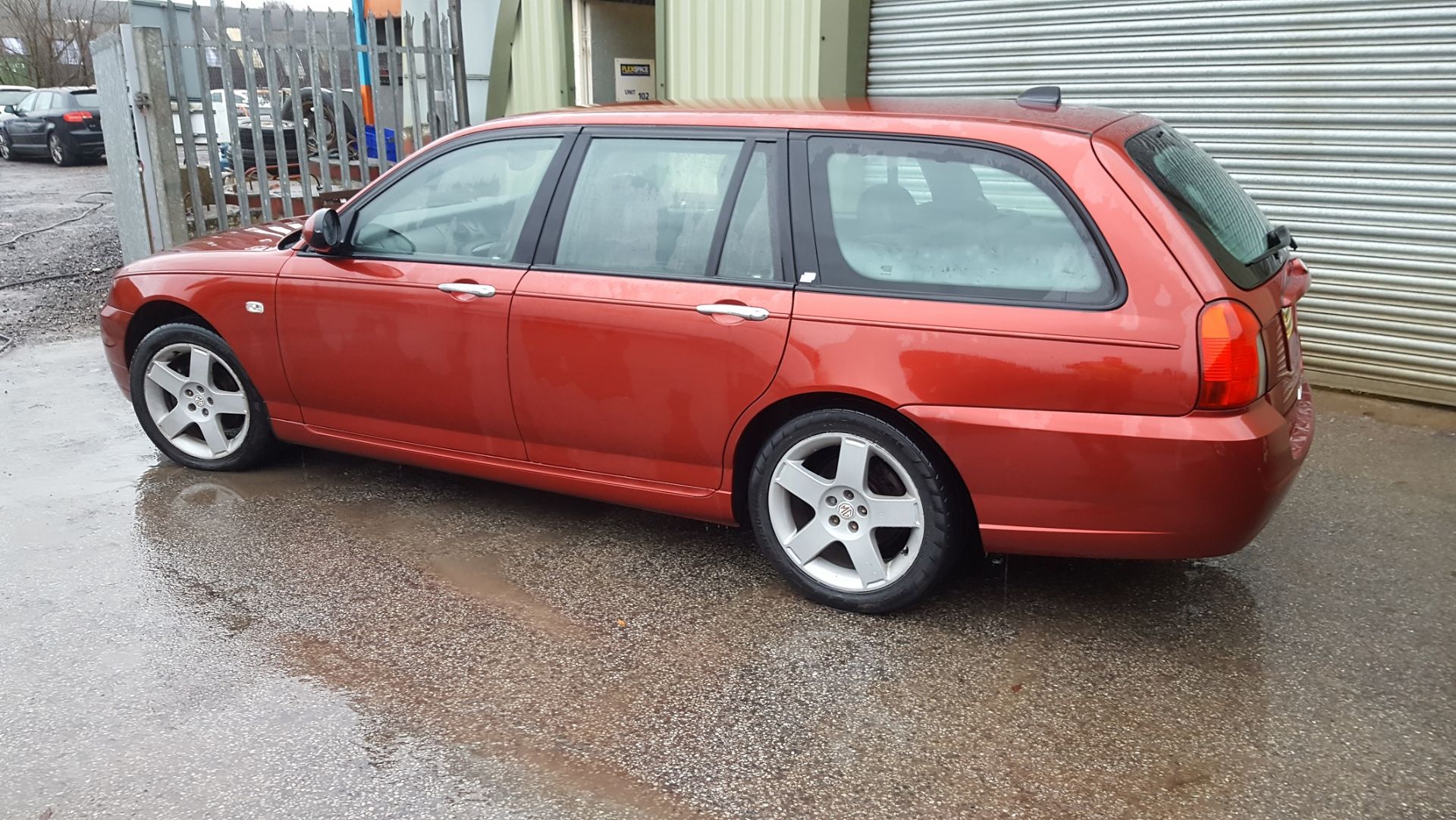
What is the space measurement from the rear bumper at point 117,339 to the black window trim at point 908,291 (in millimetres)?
3212

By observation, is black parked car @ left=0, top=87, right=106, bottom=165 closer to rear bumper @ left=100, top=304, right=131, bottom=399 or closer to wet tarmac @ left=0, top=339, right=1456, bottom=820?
rear bumper @ left=100, top=304, right=131, bottom=399

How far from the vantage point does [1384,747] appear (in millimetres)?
3023

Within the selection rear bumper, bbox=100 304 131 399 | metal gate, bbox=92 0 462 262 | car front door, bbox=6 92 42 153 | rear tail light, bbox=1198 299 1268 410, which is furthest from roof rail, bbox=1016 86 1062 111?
car front door, bbox=6 92 42 153

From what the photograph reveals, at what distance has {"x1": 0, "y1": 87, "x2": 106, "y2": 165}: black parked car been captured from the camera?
23031 millimetres

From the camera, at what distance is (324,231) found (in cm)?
443

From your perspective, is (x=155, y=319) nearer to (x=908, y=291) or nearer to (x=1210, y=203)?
(x=908, y=291)

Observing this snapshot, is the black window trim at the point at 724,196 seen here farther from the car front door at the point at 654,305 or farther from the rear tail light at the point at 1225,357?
the rear tail light at the point at 1225,357

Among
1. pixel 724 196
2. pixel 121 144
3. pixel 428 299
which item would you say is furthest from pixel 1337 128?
pixel 121 144

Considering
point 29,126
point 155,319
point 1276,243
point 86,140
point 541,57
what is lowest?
point 86,140

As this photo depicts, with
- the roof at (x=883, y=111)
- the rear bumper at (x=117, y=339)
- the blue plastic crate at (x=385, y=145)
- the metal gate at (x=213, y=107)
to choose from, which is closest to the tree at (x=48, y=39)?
the blue plastic crate at (x=385, y=145)

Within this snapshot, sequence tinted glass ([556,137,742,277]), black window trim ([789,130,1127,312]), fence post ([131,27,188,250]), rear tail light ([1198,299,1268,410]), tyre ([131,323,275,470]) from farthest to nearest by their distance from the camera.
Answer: fence post ([131,27,188,250])
tyre ([131,323,275,470])
tinted glass ([556,137,742,277])
black window trim ([789,130,1127,312])
rear tail light ([1198,299,1268,410])

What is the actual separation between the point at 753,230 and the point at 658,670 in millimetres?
1448

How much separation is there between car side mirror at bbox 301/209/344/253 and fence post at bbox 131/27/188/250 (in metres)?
4.32

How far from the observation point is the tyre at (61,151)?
23.1 m
